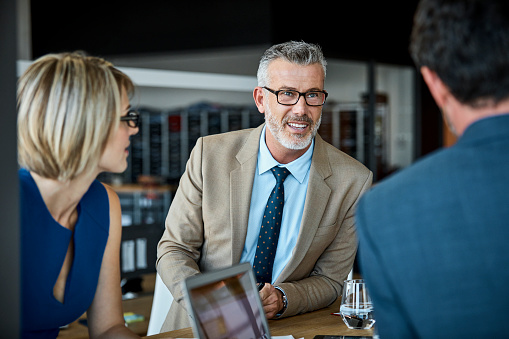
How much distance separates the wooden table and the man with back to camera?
79 centimetres

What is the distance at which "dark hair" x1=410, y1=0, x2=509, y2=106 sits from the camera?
1.03 meters

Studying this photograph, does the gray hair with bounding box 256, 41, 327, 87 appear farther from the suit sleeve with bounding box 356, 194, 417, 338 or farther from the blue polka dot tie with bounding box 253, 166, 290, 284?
the suit sleeve with bounding box 356, 194, 417, 338

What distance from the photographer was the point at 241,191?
2.39 metres

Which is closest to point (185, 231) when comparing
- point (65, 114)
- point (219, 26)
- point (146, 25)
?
point (65, 114)

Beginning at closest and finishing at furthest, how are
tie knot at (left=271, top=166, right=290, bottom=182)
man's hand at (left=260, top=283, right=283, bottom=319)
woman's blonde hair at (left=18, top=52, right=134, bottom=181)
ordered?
woman's blonde hair at (left=18, top=52, right=134, bottom=181)
man's hand at (left=260, top=283, right=283, bottom=319)
tie knot at (left=271, top=166, right=290, bottom=182)

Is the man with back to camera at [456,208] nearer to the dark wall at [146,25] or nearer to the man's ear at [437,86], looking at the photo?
the man's ear at [437,86]

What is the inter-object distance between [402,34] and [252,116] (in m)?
2.75

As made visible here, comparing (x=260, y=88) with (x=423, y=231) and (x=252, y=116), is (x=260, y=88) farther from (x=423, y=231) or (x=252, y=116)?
(x=252, y=116)

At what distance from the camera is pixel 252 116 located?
973 cm

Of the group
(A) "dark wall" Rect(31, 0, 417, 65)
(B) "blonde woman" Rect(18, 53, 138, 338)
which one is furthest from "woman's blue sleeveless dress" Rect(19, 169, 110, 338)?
(A) "dark wall" Rect(31, 0, 417, 65)

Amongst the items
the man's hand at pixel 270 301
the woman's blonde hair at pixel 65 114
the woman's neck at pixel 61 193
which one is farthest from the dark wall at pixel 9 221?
the man's hand at pixel 270 301

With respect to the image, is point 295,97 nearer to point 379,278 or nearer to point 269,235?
point 269,235

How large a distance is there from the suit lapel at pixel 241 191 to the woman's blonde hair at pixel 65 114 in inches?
31.7

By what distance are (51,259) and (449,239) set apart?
1.12m
